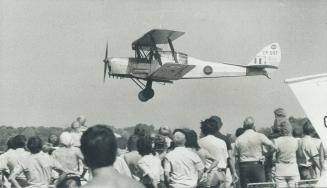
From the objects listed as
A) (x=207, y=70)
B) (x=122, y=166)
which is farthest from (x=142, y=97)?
(x=122, y=166)

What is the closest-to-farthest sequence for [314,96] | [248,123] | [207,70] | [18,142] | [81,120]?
[314,96], [18,142], [248,123], [81,120], [207,70]

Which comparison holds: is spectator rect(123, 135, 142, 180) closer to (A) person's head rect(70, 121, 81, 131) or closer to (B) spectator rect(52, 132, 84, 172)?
(B) spectator rect(52, 132, 84, 172)

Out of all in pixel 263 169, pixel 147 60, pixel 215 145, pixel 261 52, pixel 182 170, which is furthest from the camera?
pixel 261 52

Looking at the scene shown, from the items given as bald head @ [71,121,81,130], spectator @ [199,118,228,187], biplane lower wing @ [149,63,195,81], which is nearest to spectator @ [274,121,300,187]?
spectator @ [199,118,228,187]

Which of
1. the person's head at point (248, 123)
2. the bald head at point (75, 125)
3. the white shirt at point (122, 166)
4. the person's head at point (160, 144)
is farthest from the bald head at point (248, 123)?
the bald head at point (75, 125)

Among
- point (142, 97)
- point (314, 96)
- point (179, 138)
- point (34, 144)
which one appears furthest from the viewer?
point (142, 97)

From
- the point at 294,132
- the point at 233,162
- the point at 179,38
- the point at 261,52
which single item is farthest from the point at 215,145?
the point at 261,52

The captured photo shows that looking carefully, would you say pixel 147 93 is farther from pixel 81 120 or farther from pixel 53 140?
pixel 81 120

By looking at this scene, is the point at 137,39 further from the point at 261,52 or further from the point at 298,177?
the point at 298,177
